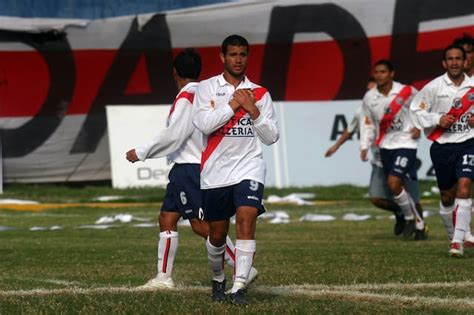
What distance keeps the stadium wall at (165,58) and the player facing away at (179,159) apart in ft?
51.0

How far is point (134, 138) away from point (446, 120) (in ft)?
44.8

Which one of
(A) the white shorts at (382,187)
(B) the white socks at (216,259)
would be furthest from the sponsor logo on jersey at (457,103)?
(B) the white socks at (216,259)

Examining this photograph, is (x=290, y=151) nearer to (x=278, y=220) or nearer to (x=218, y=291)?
(x=278, y=220)

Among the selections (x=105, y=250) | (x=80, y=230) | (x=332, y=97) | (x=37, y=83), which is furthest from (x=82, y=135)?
(x=105, y=250)

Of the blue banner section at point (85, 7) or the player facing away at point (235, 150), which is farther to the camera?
the blue banner section at point (85, 7)

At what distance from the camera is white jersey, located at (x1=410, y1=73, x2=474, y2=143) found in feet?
44.7

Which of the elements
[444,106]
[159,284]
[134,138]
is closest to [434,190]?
[134,138]

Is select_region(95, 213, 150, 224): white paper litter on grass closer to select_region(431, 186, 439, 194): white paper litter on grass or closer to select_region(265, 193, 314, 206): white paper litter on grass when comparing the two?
select_region(265, 193, 314, 206): white paper litter on grass

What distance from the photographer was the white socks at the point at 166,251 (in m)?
10.6

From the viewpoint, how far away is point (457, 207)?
13.5 m

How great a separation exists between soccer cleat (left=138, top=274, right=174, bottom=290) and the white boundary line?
4.1 inches

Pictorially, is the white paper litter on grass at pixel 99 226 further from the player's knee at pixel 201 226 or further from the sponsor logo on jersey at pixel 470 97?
the player's knee at pixel 201 226

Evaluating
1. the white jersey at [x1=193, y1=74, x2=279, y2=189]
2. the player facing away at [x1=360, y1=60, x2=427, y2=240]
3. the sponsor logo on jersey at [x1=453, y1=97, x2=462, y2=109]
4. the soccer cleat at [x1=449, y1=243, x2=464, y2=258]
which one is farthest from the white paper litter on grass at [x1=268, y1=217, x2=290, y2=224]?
the white jersey at [x1=193, y1=74, x2=279, y2=189]

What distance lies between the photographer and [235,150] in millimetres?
9211
